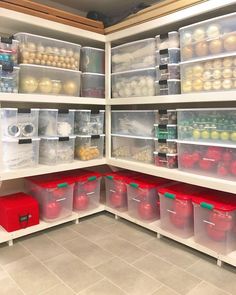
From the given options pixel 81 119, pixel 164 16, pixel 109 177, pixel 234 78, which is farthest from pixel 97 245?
pixel 164 16

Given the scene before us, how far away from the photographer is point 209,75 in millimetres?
1717

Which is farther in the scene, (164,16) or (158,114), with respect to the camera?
(158,114)

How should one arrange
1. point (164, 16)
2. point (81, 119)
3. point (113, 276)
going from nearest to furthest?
point (113, 276) < point (164, 16) < point (81, 119)

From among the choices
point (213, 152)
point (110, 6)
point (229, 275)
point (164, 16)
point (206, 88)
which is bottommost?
point (229, 275)

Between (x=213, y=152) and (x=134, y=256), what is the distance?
0.86 m

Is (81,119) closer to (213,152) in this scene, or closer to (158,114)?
(158,114)

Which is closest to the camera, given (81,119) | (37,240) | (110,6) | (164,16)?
(164,16)

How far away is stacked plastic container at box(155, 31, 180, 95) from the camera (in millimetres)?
1924

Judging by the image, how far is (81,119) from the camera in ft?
7.69

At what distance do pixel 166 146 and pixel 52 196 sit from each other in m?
0.96

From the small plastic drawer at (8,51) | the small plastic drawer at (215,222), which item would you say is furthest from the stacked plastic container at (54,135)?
the small plastic drawer at (215,222)

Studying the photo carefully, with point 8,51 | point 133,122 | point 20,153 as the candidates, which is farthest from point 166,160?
point 8,51

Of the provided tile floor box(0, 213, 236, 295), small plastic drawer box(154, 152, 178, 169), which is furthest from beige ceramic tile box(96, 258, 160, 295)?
small plastic drawer box(154, 152, 178, 169)

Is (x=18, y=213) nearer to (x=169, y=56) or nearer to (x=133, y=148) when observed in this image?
(x=133, y=148)
